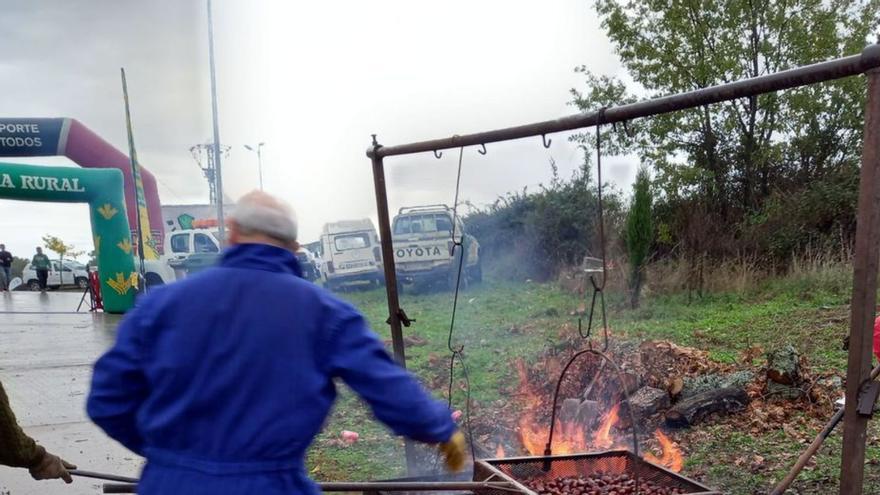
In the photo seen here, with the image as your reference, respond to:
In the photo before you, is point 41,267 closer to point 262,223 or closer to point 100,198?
point 100,198

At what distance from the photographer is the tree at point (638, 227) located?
1070 centimetres

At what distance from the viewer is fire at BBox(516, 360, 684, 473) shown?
15.1 feet

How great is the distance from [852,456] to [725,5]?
522 inches

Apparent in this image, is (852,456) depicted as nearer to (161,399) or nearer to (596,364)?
(161,399)

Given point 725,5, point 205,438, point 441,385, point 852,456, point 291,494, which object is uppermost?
point 725,5

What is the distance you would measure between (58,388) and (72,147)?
8.46 metres

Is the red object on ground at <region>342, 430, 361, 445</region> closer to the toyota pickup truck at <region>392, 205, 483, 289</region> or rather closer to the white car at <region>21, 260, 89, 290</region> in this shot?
A: the toyota pickup truck at <region>392, 205, 483, 289</region>

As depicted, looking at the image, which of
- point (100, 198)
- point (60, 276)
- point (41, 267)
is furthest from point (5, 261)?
point (100, 198)

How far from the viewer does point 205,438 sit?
79.7 inches

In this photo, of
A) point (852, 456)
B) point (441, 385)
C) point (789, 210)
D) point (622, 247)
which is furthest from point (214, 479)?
point (789, 210)

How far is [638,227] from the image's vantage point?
424 inches

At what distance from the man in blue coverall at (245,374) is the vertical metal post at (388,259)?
2.29 m

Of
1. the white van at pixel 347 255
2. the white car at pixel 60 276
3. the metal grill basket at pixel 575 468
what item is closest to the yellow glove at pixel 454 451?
the metal grill basket at pixel 575 468

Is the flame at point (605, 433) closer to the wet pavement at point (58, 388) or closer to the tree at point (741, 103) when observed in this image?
the wet pavement at point (58, 388)
